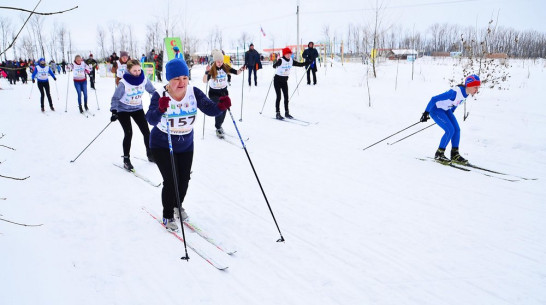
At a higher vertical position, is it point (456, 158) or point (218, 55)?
point (218, 55)

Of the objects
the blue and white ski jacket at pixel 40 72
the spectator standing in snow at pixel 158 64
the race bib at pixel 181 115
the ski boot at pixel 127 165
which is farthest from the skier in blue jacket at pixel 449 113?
the spectator standing in snow at pixel 158 64

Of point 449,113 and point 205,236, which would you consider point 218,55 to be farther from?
point 205,236

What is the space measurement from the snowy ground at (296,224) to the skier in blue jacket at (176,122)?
0.64 metres

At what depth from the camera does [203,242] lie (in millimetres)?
3424

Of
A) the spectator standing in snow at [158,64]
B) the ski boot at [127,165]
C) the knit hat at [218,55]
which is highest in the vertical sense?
the spectator standing in snow at [158,64]

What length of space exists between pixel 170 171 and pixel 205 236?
29.6 inches

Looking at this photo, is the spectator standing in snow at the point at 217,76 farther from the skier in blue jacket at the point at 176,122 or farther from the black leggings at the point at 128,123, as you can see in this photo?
the skier in blue jacket at the point at 176,122

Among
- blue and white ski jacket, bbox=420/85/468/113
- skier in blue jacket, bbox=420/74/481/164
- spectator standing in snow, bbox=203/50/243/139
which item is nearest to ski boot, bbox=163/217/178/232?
spectator standing in snow, bbox=203/50/243/139

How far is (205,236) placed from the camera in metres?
3.52

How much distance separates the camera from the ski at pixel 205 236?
130 inches

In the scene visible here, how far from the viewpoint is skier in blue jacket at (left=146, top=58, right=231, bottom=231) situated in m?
3.29

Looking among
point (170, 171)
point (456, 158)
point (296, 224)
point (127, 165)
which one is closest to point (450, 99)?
point (456, 158)

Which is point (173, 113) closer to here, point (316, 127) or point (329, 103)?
point (316, 127)

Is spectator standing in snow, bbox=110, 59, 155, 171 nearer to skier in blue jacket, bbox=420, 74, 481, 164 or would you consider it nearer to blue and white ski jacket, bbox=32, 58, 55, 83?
skier in blue jacket, bbox=420, 74, 481, 164
